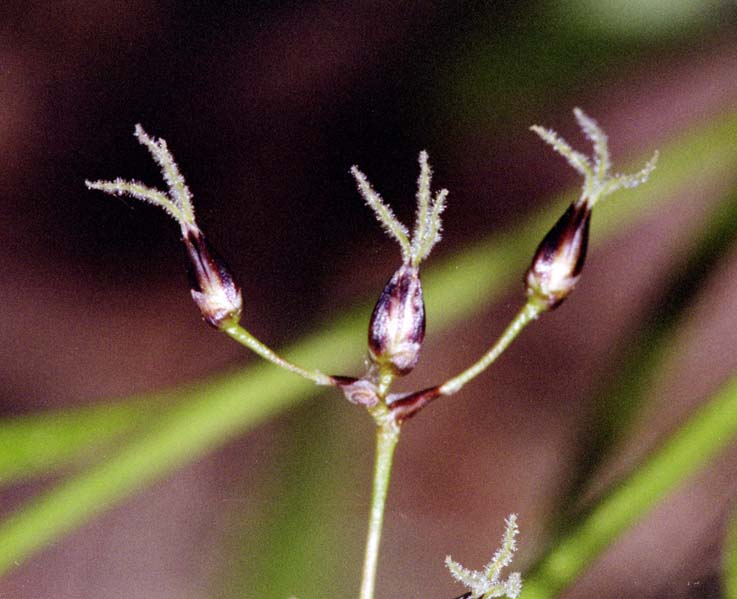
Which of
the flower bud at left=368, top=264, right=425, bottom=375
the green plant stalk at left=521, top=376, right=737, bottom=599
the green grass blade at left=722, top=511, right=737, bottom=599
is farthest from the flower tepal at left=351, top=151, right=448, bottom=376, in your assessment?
the green grass blade at left=722, top=511, right=737, bottom=599

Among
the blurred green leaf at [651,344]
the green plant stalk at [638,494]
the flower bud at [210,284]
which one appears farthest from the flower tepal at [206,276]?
the blurred green leaf at [651,344]

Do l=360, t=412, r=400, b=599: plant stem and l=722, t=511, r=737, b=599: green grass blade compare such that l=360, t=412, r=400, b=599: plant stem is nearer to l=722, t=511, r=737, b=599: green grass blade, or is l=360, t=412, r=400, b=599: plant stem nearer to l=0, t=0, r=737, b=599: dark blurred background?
l=722, t=511, r=737, b=599: green grass blade

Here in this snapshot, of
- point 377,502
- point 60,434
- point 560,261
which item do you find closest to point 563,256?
point 560,261

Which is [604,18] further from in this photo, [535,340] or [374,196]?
[374,196]

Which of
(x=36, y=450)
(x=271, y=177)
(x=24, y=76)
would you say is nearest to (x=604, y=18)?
(x=271, y=177)

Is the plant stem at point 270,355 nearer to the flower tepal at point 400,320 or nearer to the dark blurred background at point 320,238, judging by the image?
the flower tepal at point 400,320
